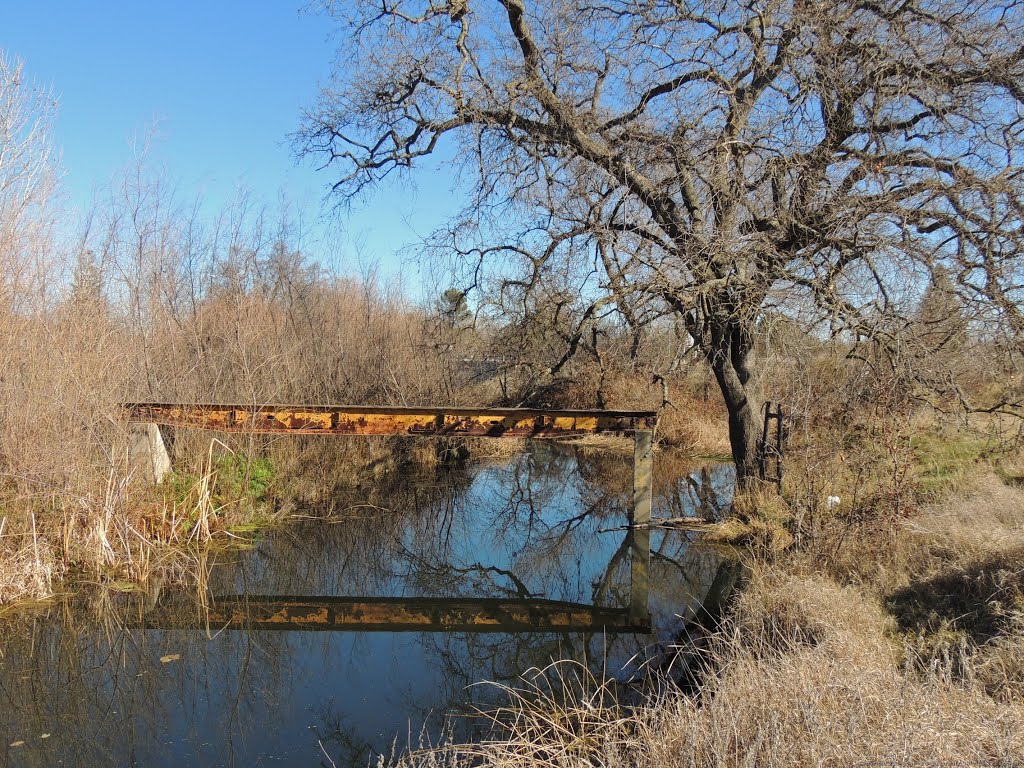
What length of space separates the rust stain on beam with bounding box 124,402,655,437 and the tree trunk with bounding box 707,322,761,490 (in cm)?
145

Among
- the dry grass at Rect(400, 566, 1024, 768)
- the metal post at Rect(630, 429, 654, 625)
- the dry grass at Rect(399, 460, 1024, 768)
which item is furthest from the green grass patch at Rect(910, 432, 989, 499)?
the dry grass at Rect(400, 566, 1024, 768)

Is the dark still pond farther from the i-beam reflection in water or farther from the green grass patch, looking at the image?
the green grass patch

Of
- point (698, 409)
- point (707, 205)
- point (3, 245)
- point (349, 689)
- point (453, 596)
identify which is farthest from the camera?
point (698, 409)

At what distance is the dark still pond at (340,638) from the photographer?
594 cm

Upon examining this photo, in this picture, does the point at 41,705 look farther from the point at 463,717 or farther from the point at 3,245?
the point at 3,245

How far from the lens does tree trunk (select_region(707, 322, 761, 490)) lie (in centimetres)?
1265

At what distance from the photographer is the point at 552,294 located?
14.4 meters

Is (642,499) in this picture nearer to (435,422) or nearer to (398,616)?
(435,422)

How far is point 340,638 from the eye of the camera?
27.0 feet

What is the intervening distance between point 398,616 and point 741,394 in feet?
22.9

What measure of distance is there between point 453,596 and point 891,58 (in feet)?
31.1

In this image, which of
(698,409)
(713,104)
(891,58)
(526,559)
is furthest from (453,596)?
(698,409)

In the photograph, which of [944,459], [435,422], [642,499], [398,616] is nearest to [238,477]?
[435,422]

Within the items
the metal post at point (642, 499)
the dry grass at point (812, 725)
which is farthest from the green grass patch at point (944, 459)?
the dry grass at point (812, 725)
